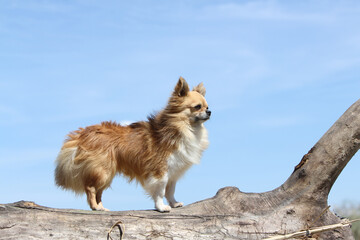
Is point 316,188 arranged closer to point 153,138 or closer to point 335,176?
point 335,176

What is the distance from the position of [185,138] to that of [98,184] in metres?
1.32

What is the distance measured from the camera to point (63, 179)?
22.0 ft

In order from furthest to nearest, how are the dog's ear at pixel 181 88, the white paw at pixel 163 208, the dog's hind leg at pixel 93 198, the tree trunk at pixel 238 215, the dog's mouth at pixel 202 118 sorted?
1. the dog's ear at pixel 181 88
2. the dog's mouth at pixel 202 118
3. the dog's hind leg at pixel 93 198
4. the white paw at pixel 163 208
5. the tree trunk at pixel 238 215

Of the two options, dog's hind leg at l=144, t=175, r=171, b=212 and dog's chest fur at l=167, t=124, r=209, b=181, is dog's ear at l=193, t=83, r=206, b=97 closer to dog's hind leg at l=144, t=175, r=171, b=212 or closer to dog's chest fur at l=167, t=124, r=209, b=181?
dog's chest fur at l=167, t=124, r=209, b=181

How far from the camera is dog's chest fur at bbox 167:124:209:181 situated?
623 centimetres

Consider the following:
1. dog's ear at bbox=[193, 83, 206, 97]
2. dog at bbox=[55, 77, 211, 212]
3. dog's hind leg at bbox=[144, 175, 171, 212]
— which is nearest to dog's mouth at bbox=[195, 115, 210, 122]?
dog at bbox=[55, 77, 211, 212]

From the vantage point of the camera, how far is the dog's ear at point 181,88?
255 inches

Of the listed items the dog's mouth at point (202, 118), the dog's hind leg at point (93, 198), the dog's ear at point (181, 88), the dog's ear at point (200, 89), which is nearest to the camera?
the dog's hind leg at point (93, 198)

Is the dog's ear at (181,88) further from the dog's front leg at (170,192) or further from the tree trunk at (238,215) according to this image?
the tree trunk at (238,215)

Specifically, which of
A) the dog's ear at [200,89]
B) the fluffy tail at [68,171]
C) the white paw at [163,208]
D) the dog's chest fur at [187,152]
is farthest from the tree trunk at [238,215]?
the dog's ear at [200,89]

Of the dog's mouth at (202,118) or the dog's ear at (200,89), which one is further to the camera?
the dog's ear at (200,89)

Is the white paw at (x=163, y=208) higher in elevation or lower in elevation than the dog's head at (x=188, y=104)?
lower

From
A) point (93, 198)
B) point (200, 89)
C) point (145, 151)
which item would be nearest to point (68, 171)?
point (93, 198)

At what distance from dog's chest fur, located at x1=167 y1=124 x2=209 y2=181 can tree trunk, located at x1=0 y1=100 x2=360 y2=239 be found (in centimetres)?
69
